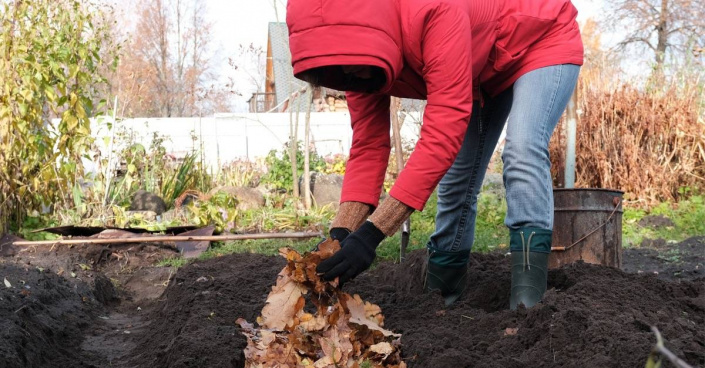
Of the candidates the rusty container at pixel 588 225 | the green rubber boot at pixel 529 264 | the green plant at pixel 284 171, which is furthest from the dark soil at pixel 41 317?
the green plant at pixel 284 171

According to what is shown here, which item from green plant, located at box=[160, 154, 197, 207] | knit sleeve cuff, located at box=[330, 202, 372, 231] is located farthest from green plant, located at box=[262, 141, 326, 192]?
knit sleeve cuff, located at box=[330, 202, 372, 231]

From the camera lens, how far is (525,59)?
2795mm

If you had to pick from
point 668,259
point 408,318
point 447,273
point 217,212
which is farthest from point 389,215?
point 217,212

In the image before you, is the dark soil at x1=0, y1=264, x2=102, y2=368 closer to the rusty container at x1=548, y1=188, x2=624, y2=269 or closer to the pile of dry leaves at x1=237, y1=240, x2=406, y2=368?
the pile of dry leaves at x1=237, y1=240, x2=406, y2=368

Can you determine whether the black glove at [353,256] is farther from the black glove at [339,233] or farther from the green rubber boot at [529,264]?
the green rubber boot at [529,264]

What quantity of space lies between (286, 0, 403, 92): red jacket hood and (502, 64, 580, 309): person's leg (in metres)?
0.68

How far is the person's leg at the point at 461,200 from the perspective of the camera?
3.12 meters

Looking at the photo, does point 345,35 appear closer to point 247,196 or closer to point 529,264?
point 529,264

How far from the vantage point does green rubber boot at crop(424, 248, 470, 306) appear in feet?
10.7

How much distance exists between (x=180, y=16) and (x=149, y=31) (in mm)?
1831

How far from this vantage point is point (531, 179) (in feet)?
8.84

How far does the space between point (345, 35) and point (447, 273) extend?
1499mm

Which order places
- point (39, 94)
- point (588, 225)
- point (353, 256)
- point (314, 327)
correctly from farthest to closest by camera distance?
point (39, 94)
point (588, 225)
point (314, 327)
point (353, 256)

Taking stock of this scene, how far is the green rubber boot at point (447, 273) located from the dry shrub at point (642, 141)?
5625 mm
